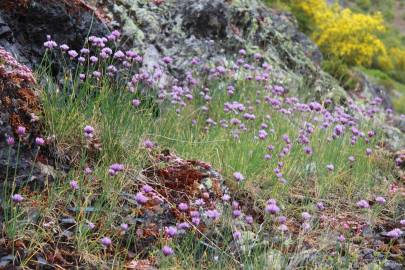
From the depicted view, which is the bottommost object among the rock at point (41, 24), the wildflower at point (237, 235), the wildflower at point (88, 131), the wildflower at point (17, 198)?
the wildflower at point (237, 235)

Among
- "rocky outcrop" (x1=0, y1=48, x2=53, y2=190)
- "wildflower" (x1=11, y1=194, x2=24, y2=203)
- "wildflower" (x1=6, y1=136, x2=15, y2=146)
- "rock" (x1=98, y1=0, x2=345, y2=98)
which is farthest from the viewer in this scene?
"rock" (x1=98, y1=0, x2=345, y2=98)

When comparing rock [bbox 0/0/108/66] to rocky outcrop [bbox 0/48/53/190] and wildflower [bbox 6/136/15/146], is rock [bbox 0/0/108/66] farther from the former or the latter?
wildflower [bbox 6/136/15/146]

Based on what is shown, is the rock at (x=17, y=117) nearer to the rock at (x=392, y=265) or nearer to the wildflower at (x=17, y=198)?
the wildflower at (x=17, y=198)

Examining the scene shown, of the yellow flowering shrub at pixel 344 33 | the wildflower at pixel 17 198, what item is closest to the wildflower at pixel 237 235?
the wildflower at pixel 17 198

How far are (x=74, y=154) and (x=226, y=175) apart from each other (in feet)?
3.76

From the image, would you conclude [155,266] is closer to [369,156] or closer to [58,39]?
[58,39]

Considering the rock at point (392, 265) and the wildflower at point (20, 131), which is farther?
the rock at point (392, 265)

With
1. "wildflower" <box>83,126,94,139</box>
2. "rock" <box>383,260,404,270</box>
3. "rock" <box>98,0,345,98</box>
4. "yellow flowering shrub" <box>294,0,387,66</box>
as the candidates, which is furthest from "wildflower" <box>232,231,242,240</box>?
"yellow flowering shrub" <box>294,0,387,66</box>

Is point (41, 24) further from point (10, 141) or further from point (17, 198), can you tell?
point (17, 198)

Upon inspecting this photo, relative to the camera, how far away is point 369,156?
16.7 feet

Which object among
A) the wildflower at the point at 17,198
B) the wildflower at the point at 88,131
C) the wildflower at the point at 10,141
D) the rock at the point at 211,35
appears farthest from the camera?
the rock at the point at 211,35

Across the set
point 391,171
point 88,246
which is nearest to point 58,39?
point 88,246

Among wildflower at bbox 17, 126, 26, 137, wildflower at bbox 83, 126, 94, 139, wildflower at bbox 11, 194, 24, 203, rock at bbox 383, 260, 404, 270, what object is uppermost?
wildflower at bbox 17, 126, 26, 137

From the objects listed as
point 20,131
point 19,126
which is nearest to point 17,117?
point 19,126
